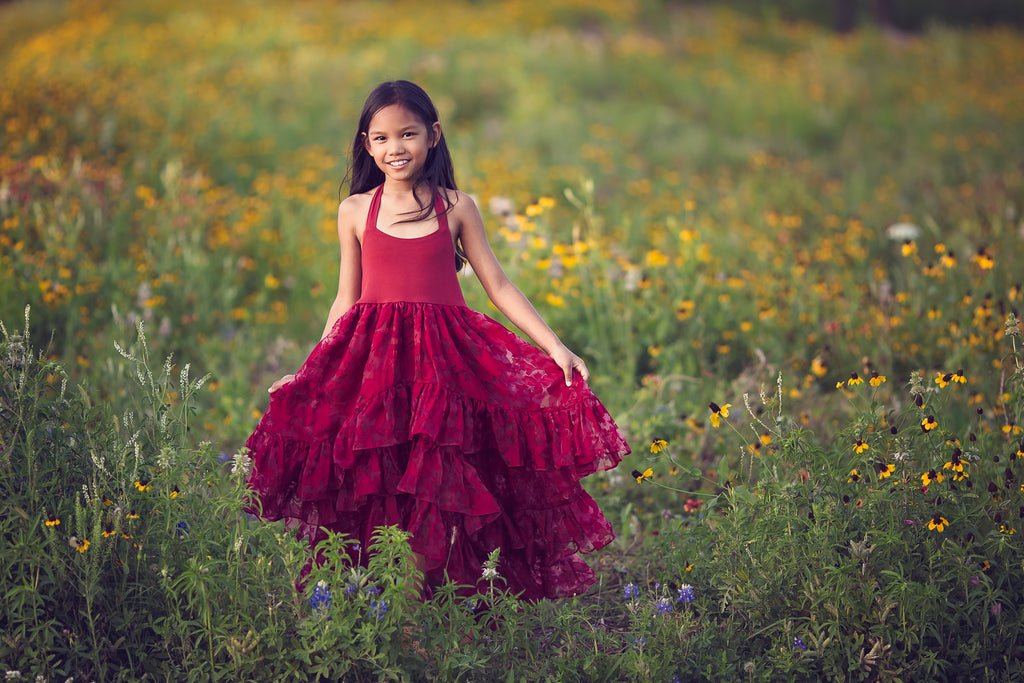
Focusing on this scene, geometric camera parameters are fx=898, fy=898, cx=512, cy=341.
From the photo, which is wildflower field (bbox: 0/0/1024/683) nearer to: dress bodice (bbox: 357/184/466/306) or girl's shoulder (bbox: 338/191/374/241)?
girl's shoulder (bbox: 338/191/374/241)

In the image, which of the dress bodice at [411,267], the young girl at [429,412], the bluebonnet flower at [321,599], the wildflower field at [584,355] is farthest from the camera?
the dress bodice at [411,267]

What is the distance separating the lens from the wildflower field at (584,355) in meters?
2.18

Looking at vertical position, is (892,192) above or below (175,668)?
above

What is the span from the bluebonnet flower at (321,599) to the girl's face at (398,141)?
3.52 feet

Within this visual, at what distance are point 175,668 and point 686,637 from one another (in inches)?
50.0

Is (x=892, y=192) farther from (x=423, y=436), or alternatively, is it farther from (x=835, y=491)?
(x=423, y=436)

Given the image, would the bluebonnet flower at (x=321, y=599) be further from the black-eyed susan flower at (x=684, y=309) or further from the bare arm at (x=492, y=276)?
the black-eyed susan flower at (x=684, y=309)

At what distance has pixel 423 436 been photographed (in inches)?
88.7

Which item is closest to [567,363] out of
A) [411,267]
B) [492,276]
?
[492,276]

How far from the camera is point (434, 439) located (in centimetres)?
222

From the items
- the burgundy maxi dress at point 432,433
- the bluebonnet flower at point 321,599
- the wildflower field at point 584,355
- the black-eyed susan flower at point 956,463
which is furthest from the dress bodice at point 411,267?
the black-eyed susan flower at point 956,463

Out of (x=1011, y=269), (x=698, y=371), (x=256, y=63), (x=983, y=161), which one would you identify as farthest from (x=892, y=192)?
(x=256, y=63)

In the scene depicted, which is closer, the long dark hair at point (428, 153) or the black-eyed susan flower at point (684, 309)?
the long dark hair at point (428, 153)

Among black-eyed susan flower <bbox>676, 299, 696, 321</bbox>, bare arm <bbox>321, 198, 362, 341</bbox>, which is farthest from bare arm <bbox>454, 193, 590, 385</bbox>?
black-eyed susan flower <bbox>676, 299, 696, 321</bbox>
